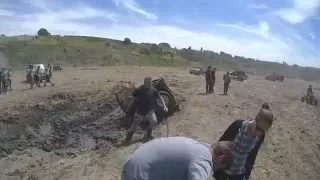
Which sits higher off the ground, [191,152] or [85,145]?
[191,152]

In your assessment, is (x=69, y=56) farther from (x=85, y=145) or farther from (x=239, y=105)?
(x=85, y=145)

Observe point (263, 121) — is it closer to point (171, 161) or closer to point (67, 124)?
point (171, 161)

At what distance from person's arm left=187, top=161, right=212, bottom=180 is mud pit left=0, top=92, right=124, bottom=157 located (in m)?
11.7

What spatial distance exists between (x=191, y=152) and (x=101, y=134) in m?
13.6

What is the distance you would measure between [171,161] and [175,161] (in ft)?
0.10

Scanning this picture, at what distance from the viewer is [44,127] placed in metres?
19.9

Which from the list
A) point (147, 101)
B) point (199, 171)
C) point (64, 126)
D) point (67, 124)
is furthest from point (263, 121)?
point (67, 124)

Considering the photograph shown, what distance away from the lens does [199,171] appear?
4.63m

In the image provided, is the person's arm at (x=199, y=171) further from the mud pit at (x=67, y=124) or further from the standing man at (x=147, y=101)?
the mud pit at (x=67, y=124)

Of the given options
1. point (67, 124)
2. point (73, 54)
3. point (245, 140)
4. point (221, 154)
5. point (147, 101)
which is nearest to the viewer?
point (221, 154)

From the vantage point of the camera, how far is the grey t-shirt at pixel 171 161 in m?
4.68

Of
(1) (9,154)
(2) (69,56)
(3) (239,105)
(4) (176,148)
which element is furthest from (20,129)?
(2) (69,56)

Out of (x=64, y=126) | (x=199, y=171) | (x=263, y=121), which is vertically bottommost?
(x=64, y=126)

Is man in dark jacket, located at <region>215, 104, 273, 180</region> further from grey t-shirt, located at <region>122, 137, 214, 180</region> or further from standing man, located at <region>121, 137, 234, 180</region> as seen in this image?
grey t-shirt, located at <region>122, 137, 214, 180</region>
